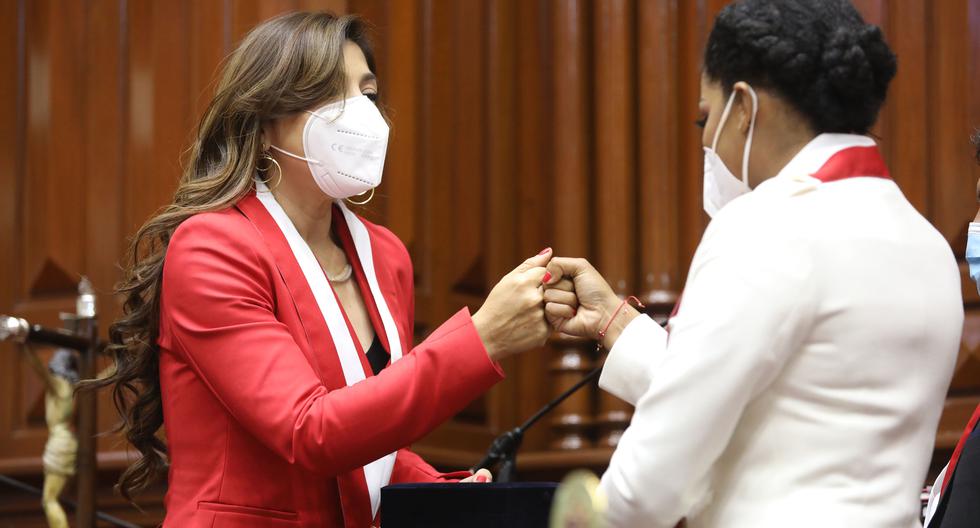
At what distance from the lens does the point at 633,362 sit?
172 cm

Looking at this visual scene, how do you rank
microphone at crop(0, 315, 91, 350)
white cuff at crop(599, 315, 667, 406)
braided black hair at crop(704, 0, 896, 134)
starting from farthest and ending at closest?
microphone at crop(0, 315, 91, 350)
white cuff at crop(599, 315, 667, 406)
braided black hair at crop(704, 0, 896, 134)

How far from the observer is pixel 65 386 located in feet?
10.7

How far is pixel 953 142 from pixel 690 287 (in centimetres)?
264

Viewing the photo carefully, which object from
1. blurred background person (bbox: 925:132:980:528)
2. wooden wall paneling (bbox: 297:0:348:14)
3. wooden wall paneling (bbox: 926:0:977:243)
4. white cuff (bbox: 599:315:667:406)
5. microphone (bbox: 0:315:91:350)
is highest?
wooden wall paneling (bbox: 297:0:348:14)

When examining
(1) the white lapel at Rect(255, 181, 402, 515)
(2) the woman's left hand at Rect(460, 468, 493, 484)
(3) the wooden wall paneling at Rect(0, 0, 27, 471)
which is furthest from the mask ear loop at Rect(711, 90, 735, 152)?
(3) the wooden wall paneling at Rect(0, 0, 27, 471)

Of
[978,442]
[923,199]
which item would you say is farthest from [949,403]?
[978,442]

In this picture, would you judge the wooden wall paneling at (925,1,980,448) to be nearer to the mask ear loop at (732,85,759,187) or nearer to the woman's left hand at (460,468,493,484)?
the woman's left hand at (460,468,493,484)

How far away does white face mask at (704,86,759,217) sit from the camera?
1.60 metres

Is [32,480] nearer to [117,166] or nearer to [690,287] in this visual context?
[117,166]

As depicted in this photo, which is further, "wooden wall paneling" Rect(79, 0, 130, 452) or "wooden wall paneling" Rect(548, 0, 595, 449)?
"wooden wall paneling" Rect(79, 0, 130, 452)

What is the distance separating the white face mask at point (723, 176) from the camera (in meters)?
1.60

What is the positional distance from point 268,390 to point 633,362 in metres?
0.60

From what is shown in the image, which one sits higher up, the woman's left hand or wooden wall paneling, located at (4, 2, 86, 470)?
wooden wall paneling, located at (4, 2, 86, 470)

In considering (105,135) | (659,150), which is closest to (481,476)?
(659,150)
